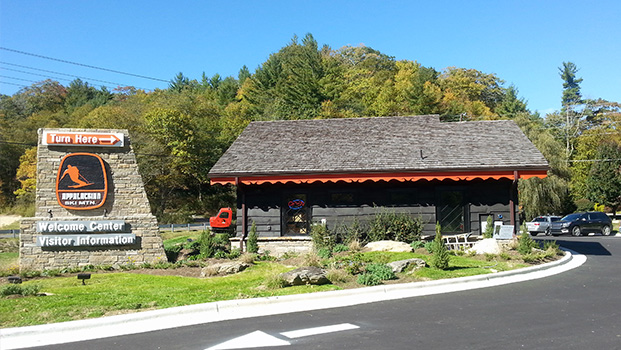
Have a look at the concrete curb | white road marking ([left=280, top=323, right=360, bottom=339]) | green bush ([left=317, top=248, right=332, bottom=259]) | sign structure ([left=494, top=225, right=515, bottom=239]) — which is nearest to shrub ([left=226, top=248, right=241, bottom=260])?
green bush ([left=317, top=248, right=332, bottom=259])

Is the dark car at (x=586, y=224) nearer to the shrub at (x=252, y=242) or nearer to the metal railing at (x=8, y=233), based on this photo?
the shrub at (x=252, y=242)

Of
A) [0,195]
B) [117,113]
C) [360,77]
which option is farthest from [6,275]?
[360,77]

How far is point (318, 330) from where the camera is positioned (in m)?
8.27

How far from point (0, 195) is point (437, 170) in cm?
5934

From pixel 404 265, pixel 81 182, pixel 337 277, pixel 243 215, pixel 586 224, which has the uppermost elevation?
pixel 81 182

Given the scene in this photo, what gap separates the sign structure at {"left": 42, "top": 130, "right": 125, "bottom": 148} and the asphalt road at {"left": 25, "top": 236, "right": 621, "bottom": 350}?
12.1 metres

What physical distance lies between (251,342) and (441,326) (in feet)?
10.4

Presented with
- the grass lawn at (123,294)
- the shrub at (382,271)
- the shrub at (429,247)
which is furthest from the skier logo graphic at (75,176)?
the shrub at (429,247)

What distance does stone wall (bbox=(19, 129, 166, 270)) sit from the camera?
17.9 meters

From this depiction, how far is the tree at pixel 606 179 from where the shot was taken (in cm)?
4847

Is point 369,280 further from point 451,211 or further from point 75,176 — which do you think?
point 75,176

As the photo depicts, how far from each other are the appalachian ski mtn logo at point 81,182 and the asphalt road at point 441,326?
11569mm

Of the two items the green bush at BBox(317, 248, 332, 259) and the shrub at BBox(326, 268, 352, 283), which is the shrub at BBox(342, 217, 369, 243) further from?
the shrub at BBox(326, 268, 352, 283)

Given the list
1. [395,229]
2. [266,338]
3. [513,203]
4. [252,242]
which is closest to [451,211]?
[513,203]
